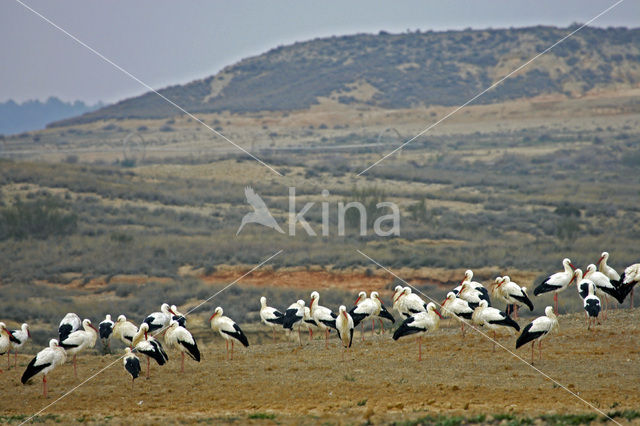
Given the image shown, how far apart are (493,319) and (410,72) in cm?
12213

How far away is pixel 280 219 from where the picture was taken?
119 ft

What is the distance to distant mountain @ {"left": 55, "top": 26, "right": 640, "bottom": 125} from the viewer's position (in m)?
114

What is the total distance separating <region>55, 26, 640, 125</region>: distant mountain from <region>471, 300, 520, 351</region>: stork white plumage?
324 feet

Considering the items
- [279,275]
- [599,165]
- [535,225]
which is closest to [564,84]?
[599,165]

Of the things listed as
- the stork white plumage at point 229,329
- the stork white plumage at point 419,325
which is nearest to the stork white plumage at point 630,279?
the stork white plumage at point 419,325

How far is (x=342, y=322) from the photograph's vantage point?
1333 cm

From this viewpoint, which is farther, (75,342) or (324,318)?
(324,318)

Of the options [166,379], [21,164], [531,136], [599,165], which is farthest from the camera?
[531,136]

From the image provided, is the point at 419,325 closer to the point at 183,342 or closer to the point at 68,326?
the point at 183,342

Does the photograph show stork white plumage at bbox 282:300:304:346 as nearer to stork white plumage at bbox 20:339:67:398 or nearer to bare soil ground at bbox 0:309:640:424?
bare soil ground at bbox 0:309:640:424

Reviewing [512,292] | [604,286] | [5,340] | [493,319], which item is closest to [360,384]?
[493,319]

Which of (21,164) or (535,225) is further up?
(21,164)

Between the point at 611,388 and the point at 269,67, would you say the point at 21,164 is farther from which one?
the point at 269,67

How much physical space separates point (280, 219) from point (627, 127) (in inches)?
2391
